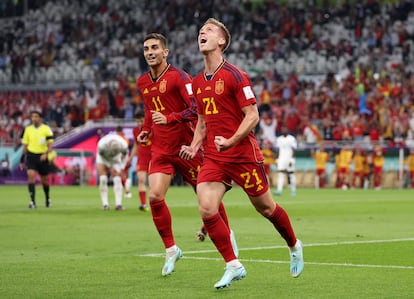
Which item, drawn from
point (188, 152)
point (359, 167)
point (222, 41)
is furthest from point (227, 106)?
point (359, 167)

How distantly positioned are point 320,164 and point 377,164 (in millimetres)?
2267

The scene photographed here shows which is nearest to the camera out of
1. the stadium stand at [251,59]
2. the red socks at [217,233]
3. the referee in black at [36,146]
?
the red socks at [217,233]

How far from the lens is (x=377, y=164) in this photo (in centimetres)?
4009

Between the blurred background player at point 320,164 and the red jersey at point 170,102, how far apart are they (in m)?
28.7

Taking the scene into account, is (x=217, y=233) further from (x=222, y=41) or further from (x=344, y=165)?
(x=344, y=165)

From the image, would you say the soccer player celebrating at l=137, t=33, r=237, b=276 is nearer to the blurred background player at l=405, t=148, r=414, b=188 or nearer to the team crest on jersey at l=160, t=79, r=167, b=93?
the team crest on jersey at l=160, t=79, r=167, b=93

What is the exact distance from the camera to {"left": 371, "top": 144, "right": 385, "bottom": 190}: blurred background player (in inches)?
1570

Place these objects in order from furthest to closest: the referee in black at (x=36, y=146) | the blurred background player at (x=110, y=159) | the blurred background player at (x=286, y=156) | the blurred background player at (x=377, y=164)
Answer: the blurred background player at (x=377, y=164), the blurred background player at (x=286, y=156), the referee in black at (x=36, y=146), the blurred background player at (x=110, y=159)

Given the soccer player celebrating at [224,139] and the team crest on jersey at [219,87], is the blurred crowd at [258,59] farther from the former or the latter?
the team crest on jersey at [219,87]

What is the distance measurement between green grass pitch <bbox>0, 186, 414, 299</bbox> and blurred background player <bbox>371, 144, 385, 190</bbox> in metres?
15.8

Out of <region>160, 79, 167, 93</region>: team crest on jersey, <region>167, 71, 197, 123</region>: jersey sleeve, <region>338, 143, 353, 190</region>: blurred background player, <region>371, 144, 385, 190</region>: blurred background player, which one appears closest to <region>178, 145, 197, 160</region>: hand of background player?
<region>167, 71, 197, 123</region>: jersey sleeve

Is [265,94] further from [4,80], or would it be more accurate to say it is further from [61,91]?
[4,80]

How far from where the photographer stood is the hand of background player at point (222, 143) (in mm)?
9727

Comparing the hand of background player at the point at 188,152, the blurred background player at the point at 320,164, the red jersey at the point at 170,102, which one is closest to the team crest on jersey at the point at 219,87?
the hand of background player at the point at 188,152
